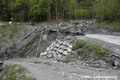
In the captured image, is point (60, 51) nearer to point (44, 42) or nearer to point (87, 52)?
point (87, 52)

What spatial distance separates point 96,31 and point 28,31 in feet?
47.8

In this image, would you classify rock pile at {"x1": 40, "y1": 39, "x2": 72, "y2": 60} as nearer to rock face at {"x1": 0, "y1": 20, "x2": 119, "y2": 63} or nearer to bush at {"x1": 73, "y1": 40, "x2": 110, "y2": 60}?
rock face at {"x1": 0, "y1": 20, "x2": 119, "y2": 63}

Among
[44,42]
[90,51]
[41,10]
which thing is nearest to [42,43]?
[44,42]

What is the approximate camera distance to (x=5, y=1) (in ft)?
98.0

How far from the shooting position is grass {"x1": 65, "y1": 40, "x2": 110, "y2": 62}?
28.3 feet

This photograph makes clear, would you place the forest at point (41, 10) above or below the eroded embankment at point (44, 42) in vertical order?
above

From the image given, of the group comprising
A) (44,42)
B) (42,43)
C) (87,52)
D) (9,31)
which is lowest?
(42,43)

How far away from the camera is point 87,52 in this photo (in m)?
9.65

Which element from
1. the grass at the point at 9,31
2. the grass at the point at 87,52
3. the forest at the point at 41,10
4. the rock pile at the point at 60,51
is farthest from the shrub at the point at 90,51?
the forest at the point at 41,10

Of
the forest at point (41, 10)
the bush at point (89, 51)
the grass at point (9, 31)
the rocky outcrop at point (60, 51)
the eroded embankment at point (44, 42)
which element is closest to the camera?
the bush at point (89, 51)

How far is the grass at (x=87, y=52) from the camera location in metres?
8.62

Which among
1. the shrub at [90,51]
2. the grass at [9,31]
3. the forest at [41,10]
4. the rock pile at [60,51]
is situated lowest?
the rock pile at [60,51]

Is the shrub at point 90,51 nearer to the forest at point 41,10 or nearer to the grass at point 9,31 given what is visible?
the grass at point 9,31

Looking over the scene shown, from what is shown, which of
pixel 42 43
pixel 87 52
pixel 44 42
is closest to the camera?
pixel 87 52
